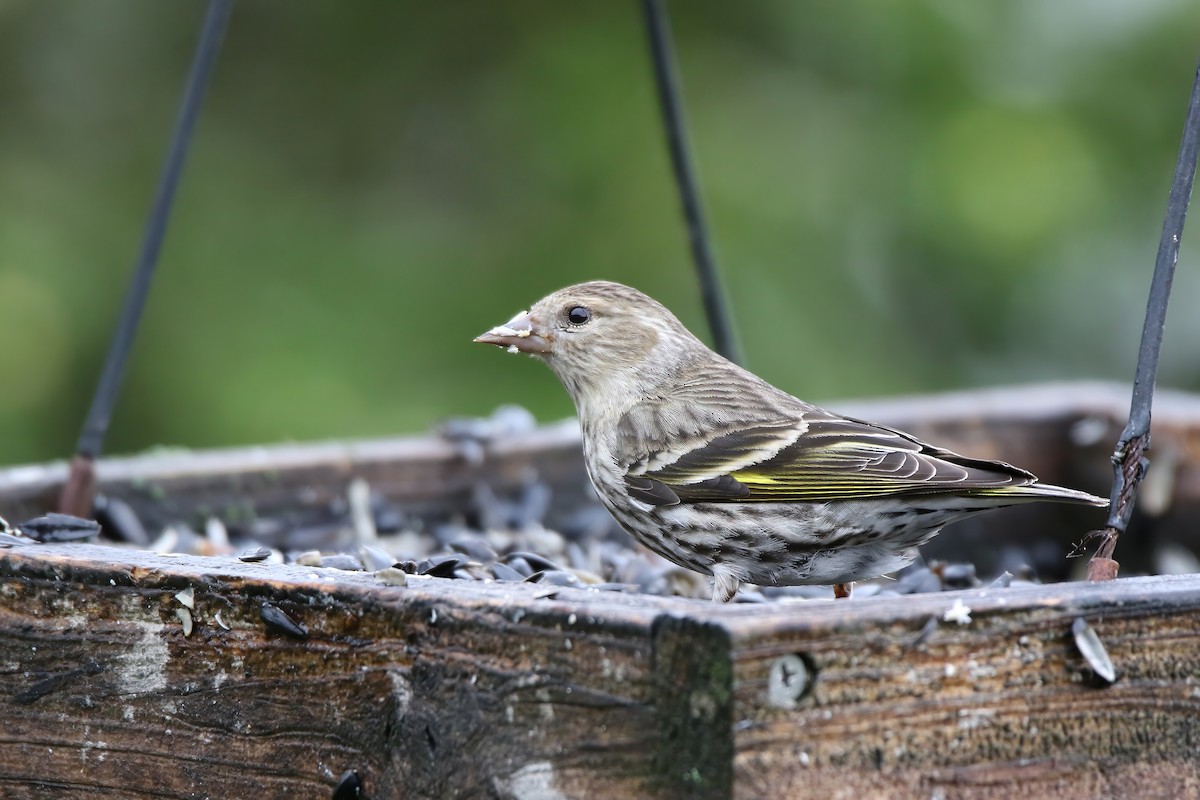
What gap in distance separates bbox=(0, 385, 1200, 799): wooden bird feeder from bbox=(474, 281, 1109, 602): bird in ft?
1.68

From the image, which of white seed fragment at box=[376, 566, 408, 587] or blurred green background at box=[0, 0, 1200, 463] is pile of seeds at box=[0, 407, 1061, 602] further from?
blurred green background at box=[0, 0, 1200, 463]

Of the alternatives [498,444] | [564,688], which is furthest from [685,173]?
[564,688]

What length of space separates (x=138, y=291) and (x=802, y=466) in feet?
4.61

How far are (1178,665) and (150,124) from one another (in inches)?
167

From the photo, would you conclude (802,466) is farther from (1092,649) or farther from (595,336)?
(1092,649)

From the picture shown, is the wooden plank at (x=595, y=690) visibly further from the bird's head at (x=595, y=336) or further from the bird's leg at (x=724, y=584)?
the bird's head at (x=595, y=336)

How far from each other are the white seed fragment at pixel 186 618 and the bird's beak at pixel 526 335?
44.7 inches

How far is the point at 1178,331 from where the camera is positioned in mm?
5562

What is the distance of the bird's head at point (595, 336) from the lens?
3129mm

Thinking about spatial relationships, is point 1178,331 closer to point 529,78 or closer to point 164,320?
point 529,78

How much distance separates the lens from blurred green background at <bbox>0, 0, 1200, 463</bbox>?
4.68 metres

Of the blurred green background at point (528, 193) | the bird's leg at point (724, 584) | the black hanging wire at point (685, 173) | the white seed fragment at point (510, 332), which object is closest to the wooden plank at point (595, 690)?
the bird's leg at point (724, 584)

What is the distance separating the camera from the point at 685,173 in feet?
11.2

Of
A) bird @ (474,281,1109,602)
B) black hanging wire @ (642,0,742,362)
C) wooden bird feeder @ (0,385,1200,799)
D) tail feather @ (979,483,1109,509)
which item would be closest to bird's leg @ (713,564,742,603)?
bird @ (474,281,1109,602)
